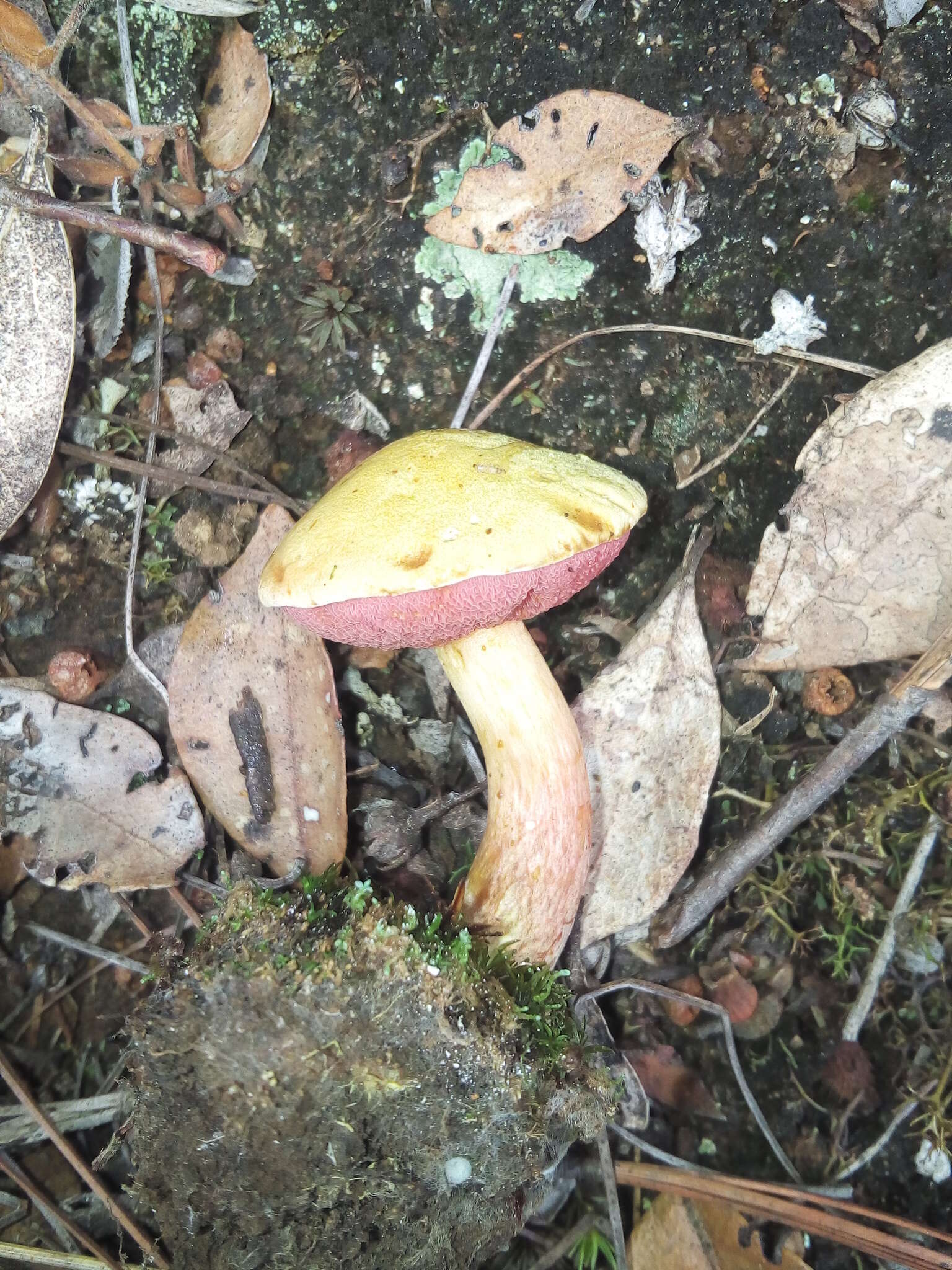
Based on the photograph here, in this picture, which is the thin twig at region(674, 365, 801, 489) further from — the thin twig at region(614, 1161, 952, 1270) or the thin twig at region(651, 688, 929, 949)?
the thin twig at region(614, 1161, 952, 1270)

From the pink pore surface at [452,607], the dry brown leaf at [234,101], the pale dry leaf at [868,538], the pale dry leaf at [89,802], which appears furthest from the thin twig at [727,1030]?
the dry brown leaf at [234,101]

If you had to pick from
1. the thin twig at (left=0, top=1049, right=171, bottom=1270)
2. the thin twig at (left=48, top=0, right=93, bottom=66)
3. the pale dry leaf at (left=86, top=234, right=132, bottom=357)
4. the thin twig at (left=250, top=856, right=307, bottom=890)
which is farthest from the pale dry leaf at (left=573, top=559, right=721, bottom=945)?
the thin twig at (left=48, top=0, right=93, bottom=66)

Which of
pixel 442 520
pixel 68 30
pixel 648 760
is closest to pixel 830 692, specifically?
pixel 648 760

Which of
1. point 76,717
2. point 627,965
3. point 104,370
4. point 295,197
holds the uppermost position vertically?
point 295,197

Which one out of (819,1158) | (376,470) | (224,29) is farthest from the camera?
(224,29)

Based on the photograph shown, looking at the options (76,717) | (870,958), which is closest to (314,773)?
(76,717)

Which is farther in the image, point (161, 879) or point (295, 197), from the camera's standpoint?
point (295, 197)

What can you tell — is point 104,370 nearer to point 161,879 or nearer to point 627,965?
point 161,879
